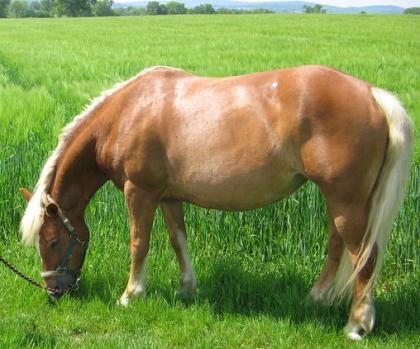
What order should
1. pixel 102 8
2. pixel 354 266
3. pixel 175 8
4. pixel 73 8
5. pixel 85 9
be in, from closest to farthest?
pixel 354 266 → pixel 73 8 → pixel 85 9 → pixel 175 8 → pixel 102 8

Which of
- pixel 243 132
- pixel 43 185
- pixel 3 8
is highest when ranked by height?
pixel 243 132

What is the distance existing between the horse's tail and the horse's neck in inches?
75.2

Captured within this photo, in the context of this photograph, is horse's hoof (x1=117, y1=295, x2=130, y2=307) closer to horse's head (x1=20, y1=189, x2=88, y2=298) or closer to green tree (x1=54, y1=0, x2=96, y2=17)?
horse's head (x1=20, y1=189, x2=88, y2=298)

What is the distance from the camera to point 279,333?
369 cm

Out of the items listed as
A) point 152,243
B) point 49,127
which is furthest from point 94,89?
point 152,243

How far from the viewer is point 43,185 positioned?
13.3 ft

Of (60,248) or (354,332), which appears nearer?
(354,332)

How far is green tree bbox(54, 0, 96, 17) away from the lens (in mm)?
95562

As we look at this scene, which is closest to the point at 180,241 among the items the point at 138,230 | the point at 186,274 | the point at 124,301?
the point at 186,274

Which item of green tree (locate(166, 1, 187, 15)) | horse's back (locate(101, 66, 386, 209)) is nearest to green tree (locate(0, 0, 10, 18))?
green tree (locate(166, 1, 187, 15))

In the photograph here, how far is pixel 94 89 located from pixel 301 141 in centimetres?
618

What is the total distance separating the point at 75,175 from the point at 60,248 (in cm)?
52

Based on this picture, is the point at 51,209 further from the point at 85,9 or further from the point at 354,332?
the point at 85,9

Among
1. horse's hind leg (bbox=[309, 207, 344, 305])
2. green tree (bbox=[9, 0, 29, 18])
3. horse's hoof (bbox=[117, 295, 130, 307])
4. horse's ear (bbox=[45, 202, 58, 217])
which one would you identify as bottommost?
green tree (bbox=[9, 0, 29, 18])
